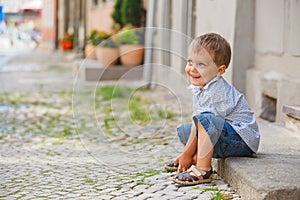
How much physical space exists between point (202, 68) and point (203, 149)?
16.5 inches

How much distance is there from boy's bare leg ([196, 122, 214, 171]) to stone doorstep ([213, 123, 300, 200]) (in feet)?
0.36

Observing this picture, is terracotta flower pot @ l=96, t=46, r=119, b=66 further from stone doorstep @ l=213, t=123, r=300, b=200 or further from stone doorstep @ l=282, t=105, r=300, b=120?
stone doorstep @ l=213, t=123, r=300, b=200

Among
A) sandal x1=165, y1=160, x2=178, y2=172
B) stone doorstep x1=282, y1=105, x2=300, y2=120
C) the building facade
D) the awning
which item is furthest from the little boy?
the awning

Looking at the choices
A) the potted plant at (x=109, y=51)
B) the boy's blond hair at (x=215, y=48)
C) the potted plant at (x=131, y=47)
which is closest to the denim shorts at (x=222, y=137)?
the boy's blond hair at (x=215, y=48)


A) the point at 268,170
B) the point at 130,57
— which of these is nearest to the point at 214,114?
the point at 268,170

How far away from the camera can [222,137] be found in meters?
3.48

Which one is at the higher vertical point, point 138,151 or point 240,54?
point 240,54

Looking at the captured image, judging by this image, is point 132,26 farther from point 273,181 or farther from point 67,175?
point 273,181

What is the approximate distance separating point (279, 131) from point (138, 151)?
961 mm

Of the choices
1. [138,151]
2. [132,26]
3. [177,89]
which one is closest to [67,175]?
[138,151]

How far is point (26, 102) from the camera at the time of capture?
7.64 metres

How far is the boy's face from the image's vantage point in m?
3.51

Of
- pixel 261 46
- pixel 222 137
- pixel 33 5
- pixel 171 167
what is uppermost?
pixel 261 46

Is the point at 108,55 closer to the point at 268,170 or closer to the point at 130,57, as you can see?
the point at 130,57
